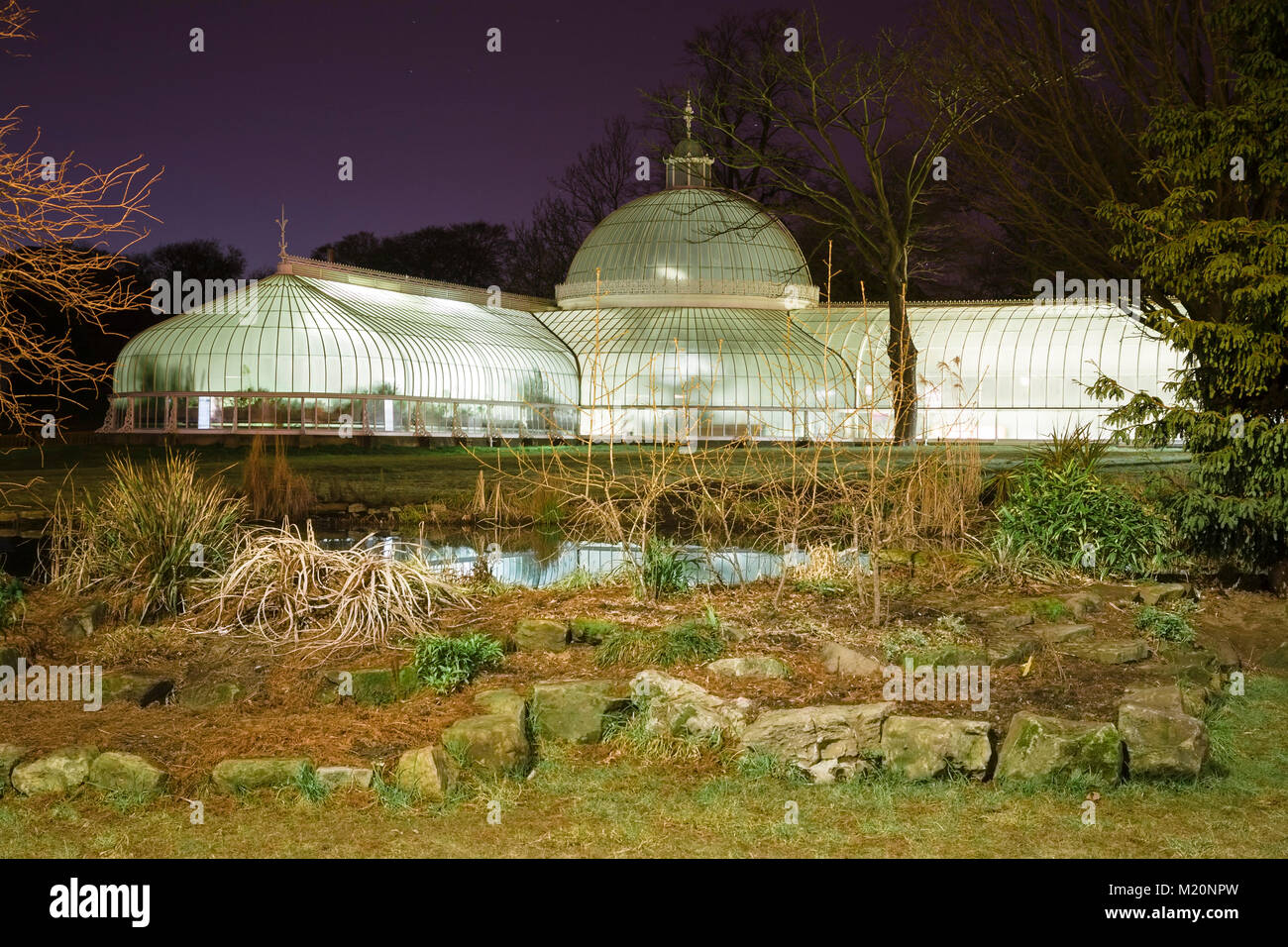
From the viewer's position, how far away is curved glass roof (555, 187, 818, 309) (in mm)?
40156

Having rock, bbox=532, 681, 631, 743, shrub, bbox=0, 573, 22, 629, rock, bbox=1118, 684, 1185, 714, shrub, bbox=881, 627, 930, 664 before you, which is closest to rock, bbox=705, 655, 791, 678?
shrub, bbox=881, 627, 930, 664

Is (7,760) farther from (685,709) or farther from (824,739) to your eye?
(824,739)

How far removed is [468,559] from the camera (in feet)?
48.7

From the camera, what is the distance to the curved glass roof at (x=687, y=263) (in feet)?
132

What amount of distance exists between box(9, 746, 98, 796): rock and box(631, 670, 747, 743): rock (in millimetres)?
2909

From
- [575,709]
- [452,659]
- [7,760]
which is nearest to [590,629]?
[452,659]

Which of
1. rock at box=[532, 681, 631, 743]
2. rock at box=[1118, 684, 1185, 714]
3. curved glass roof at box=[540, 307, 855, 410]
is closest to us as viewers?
rock at box=[1118, 684, 1185, 714]

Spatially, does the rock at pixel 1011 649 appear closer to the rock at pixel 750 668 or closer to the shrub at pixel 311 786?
the rock at pixel 750 668

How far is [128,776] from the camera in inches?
240

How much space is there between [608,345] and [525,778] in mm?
32144

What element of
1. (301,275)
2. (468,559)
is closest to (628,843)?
(468,559)

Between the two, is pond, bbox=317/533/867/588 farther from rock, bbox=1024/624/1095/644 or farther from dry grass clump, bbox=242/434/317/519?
rock, bbox=1024/624/1095/644

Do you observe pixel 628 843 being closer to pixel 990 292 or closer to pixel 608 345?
pixel 608 345
